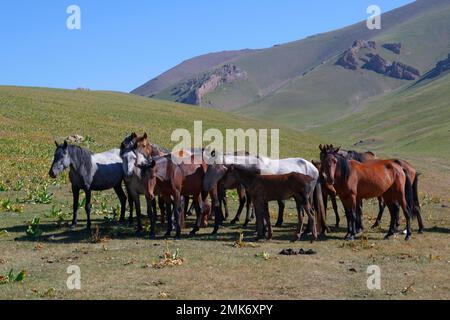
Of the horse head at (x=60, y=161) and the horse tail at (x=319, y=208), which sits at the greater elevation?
the horse head at (x=60, y=161)

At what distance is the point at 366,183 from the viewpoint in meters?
15.6

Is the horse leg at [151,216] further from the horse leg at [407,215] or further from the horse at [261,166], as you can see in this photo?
the horse leg at [407,215]

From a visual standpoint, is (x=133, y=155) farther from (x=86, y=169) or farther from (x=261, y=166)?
(x=261, y=166)

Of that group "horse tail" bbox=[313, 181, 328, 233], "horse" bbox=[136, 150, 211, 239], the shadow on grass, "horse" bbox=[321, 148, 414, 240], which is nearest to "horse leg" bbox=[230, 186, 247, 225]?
the shadow on grass

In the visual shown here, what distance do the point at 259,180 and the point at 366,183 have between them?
341 cm

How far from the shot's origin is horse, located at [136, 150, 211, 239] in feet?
49.5

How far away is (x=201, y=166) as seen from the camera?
641 inches

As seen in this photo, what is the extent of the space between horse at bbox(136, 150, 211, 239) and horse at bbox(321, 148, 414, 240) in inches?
159

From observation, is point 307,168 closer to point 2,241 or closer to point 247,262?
point 247,262

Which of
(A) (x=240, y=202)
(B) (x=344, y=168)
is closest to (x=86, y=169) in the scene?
(A) (x=240, y=202)

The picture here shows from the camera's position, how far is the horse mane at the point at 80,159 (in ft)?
54.9

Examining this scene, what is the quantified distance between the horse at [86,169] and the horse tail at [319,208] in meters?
6.71

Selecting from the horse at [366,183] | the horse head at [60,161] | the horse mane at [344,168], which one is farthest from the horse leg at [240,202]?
the horse head at [60,161]
